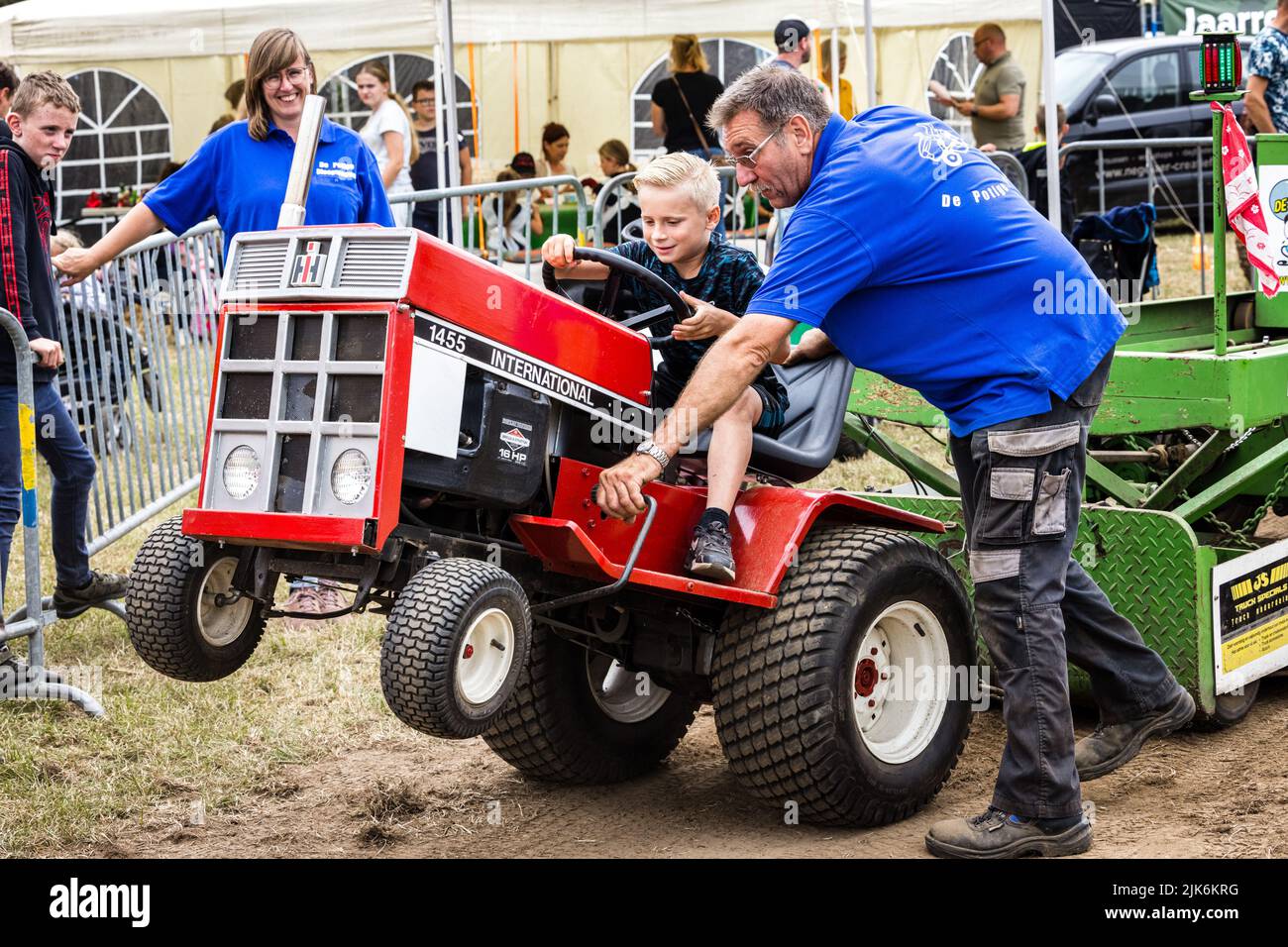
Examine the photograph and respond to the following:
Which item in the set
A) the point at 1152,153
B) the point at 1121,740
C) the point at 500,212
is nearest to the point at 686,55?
the point at 500,212

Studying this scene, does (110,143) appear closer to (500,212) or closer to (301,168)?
(500,212)

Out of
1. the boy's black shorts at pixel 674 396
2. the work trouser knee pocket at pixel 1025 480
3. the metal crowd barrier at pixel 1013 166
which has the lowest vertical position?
the work trouser knee pocket at pixel 1025 480

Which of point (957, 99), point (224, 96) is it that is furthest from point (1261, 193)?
point (224, 96)

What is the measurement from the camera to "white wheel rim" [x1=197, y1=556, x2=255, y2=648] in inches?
128

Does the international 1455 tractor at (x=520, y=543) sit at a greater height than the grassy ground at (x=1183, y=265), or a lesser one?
lesser

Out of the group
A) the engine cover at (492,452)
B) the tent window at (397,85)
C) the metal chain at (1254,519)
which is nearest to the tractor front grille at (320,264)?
the engine cover at (492,452)

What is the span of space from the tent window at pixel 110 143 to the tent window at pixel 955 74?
720cm

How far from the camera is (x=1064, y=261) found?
11.6ft

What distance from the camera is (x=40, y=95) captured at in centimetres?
501

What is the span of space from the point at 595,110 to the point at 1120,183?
15.6ft

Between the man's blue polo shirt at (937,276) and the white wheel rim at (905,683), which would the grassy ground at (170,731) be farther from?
the man's blue polo shirt at (937,276)

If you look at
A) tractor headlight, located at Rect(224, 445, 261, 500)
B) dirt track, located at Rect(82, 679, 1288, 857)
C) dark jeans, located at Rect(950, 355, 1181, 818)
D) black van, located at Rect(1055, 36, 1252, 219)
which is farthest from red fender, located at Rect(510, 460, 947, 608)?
black van, located at Rect(1055, 36, 1252, 219)

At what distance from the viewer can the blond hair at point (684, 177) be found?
3805 mm

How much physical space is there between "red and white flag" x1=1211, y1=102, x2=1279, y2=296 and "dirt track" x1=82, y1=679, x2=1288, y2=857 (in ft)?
5.21
